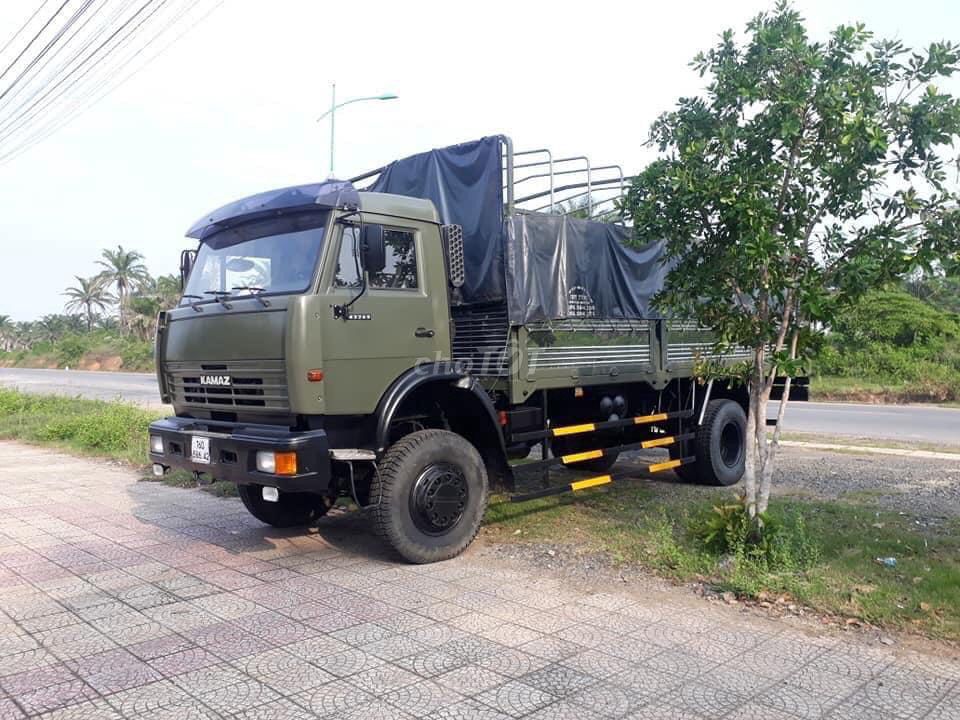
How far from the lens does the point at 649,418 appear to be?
7.68 meters

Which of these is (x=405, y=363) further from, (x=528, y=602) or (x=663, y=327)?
(x=663, y=327)

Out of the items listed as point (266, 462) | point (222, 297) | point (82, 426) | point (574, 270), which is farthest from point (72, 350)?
point (266, 462)

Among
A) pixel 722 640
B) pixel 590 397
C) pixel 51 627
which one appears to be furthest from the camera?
pixel 590 397

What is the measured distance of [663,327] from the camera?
26.0 ft

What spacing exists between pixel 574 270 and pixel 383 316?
2016mm

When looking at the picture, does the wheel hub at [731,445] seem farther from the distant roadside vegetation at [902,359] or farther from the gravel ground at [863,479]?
the distant roadside vegetation at [902,359]

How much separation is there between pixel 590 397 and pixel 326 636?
3.78 meters

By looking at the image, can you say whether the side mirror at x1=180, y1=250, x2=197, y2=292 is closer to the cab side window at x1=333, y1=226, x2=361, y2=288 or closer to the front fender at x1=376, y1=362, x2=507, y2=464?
the cab side window at x1=333, y1=226, x2=361, y2=288

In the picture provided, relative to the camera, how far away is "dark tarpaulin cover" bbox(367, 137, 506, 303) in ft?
21.1

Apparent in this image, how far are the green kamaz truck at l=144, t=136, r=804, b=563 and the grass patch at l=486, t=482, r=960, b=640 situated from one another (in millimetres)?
477

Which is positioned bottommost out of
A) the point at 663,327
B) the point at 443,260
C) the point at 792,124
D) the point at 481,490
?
the point at 481,490

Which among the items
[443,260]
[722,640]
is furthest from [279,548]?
[722,640]

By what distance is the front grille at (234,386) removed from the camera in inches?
212

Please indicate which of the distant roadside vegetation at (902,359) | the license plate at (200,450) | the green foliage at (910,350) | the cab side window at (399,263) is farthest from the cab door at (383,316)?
the green foliage at (910,350)
